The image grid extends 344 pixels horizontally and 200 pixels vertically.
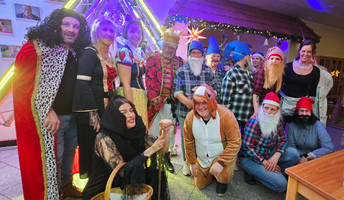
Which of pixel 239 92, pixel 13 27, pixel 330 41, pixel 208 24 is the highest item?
pixel 330 41

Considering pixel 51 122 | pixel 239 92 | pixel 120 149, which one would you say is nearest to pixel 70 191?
pixel 51 122

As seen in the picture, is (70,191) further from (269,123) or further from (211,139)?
(269,123)

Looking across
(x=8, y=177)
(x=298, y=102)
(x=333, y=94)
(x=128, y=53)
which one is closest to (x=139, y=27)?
(x=128, y=53)

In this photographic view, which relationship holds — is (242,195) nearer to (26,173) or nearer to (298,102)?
(298,102)

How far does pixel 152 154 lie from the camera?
60.1 inches

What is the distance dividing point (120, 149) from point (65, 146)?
0.84 metres

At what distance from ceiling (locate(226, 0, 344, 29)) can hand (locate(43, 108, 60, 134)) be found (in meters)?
6.39

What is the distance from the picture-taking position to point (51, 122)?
160cm

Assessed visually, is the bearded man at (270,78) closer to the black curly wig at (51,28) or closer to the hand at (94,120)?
the hand at (94,120)

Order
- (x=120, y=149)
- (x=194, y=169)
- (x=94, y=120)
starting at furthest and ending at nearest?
(x=194, y=169) → (x=94, y=120) → (x=120, y=149)

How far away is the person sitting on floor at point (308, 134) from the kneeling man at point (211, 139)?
3.30ft

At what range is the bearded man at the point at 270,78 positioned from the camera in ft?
8.09

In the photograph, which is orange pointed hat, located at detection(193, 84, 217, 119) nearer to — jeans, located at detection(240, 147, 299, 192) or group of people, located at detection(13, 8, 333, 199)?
group of people, located at detection(13, 8, 333, 199)

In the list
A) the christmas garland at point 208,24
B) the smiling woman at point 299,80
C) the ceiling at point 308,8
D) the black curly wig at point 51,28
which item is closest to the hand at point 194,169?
the smiling woman at point 299,80
